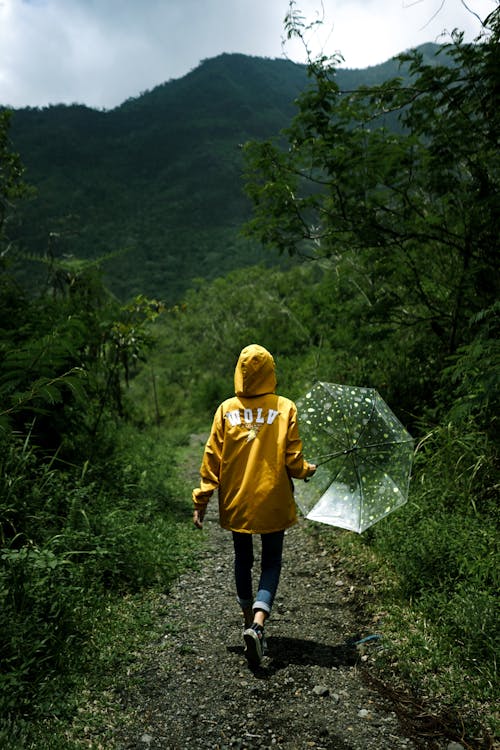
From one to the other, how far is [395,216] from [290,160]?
1.49 metres

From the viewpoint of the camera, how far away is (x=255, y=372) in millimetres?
3375

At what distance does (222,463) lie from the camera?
3410 millimetres

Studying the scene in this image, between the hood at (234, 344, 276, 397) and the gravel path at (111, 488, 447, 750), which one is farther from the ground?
the hood at (234, 344, 276, 397)

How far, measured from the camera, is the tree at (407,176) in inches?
221

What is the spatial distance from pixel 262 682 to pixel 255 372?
1790 millimetres

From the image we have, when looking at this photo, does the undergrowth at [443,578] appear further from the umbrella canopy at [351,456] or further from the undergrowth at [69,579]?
the undergrowth at [69,579]

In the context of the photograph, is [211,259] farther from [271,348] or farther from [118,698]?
[118,698]

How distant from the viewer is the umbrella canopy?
3.80 metres

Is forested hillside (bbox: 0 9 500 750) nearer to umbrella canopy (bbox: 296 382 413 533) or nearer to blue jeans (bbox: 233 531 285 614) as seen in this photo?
umbrella canopy (bbox: 296 382 413 533)

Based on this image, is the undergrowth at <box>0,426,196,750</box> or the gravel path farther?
the undergrowth at <box>0,426,196,750</box>

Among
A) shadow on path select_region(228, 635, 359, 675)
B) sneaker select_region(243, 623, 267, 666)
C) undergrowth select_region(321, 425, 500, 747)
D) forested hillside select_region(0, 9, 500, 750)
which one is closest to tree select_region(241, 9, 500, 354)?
forested hillside select_region(0, 9, 500, 750)

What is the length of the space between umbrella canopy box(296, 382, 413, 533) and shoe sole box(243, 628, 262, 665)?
91 centimetres

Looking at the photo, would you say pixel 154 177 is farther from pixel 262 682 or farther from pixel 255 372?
pixel 262 682

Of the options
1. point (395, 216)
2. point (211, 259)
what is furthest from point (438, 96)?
point (211, 259)
